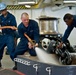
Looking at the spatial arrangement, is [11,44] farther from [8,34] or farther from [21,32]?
[21,32]

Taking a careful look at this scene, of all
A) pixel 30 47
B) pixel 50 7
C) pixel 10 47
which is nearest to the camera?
pixel 30 47

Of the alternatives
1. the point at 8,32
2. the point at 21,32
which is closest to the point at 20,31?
the point at 21,32

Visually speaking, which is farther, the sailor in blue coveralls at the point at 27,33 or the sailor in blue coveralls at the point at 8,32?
the sailor in blue coveralls at the point at 8,32

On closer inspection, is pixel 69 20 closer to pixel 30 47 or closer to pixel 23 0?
pixel 30 47

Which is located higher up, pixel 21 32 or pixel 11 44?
pixel 21 32

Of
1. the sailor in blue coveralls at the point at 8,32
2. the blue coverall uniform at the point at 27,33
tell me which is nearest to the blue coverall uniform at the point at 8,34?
the sailor in blue coveralls at the point at 8,32

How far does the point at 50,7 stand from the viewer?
993 cm

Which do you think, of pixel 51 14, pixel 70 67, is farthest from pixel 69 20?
pixel 51 14

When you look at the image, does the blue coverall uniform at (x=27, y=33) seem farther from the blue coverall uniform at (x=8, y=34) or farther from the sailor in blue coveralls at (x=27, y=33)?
the blue coverall uniform at (x=8, y=34)

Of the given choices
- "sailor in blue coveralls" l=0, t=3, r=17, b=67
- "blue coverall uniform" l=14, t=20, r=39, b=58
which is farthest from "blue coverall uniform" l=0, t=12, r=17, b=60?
"blue coverall uniform" l=14, t=20, r=39, b=58

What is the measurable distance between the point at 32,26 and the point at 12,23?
1.58 ft

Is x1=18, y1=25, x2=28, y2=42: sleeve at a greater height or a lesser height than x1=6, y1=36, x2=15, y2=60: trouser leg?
greater

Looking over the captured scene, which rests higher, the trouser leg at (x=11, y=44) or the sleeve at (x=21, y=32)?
the sleeve at (x=21, y=32)

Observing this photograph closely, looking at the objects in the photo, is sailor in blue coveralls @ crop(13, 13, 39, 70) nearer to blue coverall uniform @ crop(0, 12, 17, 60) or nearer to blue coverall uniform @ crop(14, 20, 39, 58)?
blue coverall uniform @ crop(14, 20, 39, 58)
